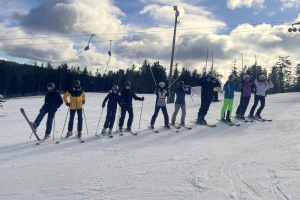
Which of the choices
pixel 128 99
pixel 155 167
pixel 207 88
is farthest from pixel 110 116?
pixel 207 88

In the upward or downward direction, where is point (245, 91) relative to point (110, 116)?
upward

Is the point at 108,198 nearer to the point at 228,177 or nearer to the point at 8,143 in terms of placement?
the point at 228,177

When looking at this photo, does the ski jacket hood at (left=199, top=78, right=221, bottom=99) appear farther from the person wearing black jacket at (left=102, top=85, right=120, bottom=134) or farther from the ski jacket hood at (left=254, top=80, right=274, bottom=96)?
the person wearing black jacket at (left=102, top=85, right=120, bottom=134)

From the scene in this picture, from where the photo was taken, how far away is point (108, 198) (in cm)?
367

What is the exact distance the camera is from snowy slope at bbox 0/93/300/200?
384cm

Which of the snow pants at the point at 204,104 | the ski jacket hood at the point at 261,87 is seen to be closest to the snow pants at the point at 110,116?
the snow pants at the point at 204,104

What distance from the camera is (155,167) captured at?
4.89 metres

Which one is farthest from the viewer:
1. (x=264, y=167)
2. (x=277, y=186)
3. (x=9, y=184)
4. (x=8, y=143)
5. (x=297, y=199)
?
(x=8, y=143)

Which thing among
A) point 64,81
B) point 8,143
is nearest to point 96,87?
point 64,81

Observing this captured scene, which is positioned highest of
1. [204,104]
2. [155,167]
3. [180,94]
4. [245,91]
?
[245,91]

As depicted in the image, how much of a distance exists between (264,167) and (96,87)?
8467 centimetres

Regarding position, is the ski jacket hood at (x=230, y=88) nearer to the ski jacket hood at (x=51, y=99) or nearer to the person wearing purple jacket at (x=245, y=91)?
the person wearing purple jacket at (x=245, y=91)

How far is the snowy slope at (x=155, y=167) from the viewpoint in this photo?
3.84 meters

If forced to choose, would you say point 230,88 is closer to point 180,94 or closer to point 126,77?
point 180,94
